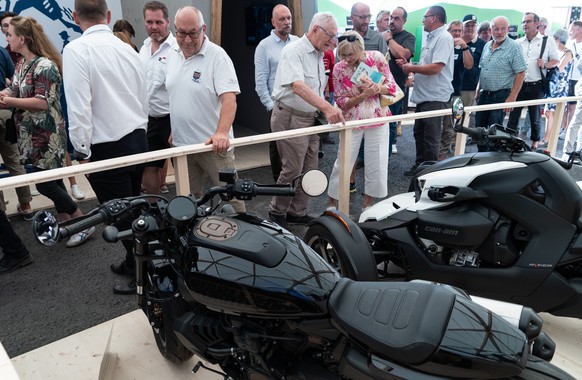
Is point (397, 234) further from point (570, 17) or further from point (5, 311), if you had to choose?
point (570, 17)

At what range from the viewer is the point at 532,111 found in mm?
6609

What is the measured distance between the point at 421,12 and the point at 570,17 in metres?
3.60

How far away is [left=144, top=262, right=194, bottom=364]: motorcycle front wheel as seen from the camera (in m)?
1.81

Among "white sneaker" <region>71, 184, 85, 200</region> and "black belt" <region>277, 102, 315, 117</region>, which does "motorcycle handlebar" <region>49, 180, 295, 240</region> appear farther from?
"white sneaker" <region>71, 184, 85, 200</region>

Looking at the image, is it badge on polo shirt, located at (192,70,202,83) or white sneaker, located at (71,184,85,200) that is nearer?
badge on polo shirt, located at (192,70,202,83)

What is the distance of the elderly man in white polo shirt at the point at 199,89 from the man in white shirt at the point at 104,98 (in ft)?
0.87

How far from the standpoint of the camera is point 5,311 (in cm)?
295

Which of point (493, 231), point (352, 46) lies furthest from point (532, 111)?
point (493, 231)

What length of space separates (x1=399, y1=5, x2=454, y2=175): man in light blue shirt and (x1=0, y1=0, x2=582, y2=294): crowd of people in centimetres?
1

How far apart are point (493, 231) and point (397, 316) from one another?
1.24m

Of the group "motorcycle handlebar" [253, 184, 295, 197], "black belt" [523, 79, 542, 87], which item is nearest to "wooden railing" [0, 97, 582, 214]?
"motorcycle handlebar" [253, 184, 295, 197]

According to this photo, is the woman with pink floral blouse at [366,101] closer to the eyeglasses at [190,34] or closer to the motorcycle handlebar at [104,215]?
the eyeglasses at [190,34]

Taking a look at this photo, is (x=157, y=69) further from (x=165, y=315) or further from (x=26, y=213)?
(x=165, y=315)

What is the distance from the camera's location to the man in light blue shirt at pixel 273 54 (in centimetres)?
Answer: 491
